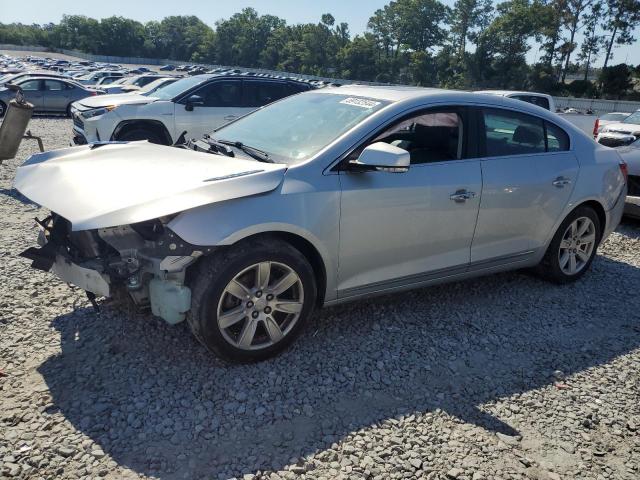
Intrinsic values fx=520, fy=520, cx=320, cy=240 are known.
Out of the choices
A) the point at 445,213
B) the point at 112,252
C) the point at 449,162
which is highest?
the point at 449,162

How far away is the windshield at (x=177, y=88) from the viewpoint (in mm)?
9375

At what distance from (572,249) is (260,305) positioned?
3237 mm

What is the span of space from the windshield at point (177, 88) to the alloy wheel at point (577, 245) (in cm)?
707

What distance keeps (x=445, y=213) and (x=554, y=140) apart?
5.03 ft

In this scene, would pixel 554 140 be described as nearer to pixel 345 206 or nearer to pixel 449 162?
pixel 449 162

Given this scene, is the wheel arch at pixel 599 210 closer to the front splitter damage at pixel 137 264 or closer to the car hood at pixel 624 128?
the front splitter damage at pixel 137 264

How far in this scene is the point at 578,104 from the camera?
132 feet

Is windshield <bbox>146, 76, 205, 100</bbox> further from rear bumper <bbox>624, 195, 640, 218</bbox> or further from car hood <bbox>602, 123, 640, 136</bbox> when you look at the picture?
car hood <bbox>602, 123, 640, 136</bbox>

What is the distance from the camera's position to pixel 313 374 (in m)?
3.24

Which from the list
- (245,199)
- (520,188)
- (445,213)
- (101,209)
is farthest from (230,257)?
(520,188)

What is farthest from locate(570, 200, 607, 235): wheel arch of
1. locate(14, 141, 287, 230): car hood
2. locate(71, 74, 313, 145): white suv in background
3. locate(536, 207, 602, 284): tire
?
locate(71, 74, 313, 145): white suv in background

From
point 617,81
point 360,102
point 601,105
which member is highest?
point 617,81

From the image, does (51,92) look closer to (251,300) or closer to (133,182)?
(133,182)

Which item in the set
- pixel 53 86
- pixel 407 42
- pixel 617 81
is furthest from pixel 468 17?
pixel 53 86
